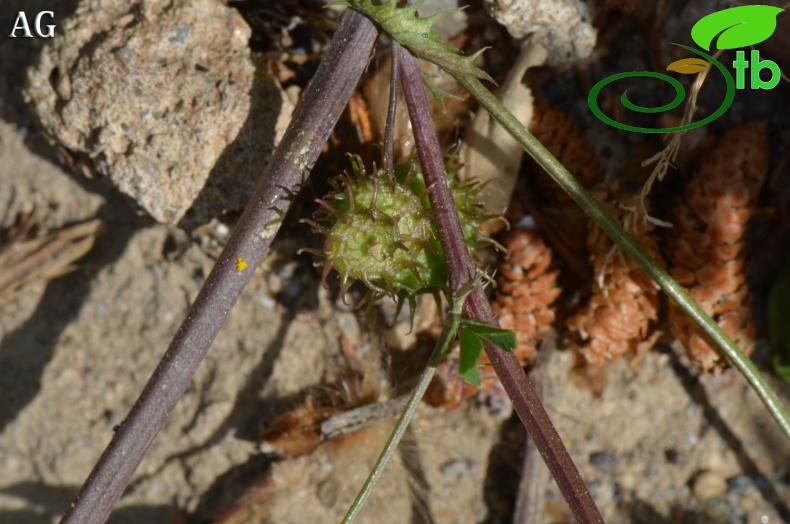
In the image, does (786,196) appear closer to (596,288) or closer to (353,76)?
(596,288)

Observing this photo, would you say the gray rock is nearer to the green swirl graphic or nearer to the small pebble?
the green swirl graphic

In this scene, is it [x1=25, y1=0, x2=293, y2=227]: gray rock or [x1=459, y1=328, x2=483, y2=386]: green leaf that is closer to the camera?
[x1=459, y1=328, x2=483, y2=386]: green leaf

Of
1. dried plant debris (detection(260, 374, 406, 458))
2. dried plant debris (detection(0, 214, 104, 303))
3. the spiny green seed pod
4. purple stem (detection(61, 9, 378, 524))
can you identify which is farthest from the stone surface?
dried plant debris (detection(0, 214, 104, 303))

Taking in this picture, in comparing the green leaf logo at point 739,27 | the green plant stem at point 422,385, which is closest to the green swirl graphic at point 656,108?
the green leaf logo at point 739,27

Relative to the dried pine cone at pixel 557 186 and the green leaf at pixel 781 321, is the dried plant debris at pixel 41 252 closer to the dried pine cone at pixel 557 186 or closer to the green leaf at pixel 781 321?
the dried pine cone at pixel 557 186

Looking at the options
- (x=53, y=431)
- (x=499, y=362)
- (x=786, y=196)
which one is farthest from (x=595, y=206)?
(x=53, y=431)

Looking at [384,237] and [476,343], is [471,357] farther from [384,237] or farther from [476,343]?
[384,237]
